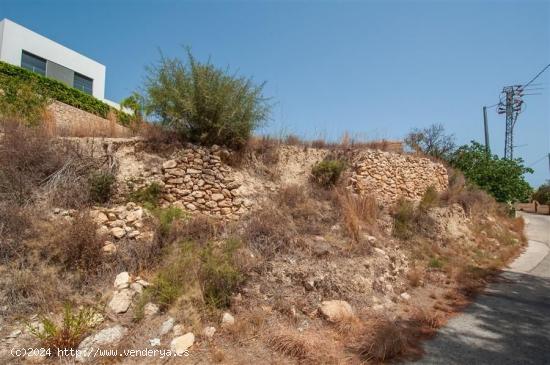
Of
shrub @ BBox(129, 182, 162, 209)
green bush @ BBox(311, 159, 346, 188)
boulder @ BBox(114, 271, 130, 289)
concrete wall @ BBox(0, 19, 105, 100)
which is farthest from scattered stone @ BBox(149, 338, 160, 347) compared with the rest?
concrete wall @ BBox(0, 19, 105, 100)

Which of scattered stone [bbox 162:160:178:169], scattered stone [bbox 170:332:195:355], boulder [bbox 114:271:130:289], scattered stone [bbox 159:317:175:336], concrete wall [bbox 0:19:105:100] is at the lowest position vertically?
scattered stone [bbox 170:332:195:355]

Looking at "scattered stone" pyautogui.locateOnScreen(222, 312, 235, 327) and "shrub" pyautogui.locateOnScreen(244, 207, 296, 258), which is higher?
"shrub" pyautogui.locateOnScreen(244, 207, 296, 258)

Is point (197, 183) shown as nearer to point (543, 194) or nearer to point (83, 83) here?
point (83, 83)

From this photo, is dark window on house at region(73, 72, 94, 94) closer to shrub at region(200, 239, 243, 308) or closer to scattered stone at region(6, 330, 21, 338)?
scattered stone at region(6, 330, 21, 338)

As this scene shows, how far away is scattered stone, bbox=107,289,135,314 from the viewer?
155 inches

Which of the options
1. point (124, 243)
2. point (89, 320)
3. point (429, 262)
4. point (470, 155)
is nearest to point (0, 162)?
point (124, 243)

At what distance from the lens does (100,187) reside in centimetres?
589

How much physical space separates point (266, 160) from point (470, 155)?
1110 cm

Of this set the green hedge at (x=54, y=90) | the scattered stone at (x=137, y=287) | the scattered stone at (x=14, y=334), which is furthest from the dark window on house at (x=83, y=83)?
the scattered stone at (x=14, y=334)

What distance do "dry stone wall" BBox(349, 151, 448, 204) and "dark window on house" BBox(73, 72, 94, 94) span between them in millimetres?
18786

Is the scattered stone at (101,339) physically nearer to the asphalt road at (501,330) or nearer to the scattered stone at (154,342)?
the scattered stone at (154,342)

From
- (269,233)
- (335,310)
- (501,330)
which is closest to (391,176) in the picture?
(269,233)

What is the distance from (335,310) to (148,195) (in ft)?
13.6

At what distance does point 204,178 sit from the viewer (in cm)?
672
